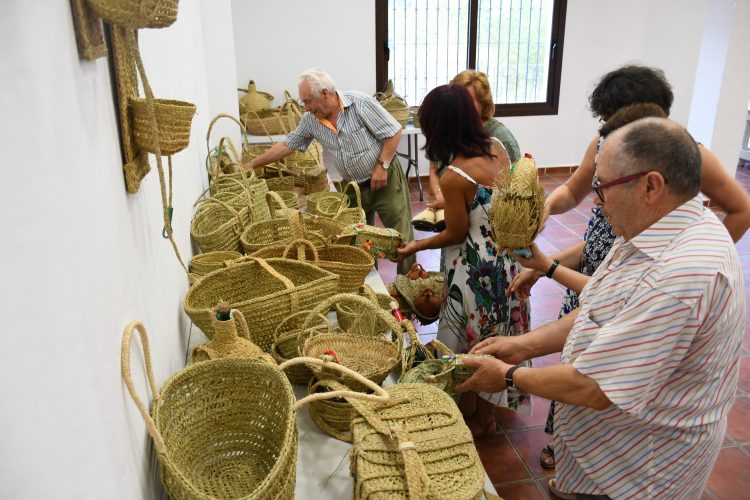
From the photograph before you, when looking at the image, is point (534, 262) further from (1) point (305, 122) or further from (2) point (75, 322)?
(1) point (305, 122)

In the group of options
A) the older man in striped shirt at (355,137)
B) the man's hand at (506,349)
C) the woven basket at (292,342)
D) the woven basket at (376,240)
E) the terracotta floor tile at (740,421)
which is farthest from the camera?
the older man in striped shirt at (355,137)

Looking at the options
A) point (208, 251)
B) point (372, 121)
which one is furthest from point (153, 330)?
point (372, 121)

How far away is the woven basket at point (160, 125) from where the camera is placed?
49.3 inches

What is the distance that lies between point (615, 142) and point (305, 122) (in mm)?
2487

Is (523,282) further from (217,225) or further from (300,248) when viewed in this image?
(217,225)

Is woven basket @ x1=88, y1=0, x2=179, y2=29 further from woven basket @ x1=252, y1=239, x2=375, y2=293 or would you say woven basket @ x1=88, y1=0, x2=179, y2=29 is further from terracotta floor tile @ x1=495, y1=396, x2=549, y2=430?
terracotta floor tile @ x1=495, y1=396, x2=549, y2=430

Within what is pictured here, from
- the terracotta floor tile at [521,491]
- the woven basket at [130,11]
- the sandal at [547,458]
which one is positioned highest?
the woven basket at [130,11]

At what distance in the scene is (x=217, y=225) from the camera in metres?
2.68

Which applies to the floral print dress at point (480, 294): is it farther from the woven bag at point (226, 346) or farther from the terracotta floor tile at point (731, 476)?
the woven bag at point (226, 346)

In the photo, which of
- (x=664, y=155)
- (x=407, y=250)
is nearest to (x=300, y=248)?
(x=407, y=250)

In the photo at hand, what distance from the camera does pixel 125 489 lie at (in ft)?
3.32

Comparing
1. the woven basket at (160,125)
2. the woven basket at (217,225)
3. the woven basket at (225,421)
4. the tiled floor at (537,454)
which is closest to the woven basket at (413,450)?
the woven basket at (225,421)

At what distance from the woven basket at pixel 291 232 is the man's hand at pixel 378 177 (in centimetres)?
96

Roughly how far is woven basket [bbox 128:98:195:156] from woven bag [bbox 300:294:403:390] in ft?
2.08
